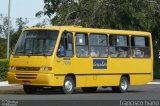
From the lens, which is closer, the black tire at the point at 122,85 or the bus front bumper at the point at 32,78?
the bus front bumper at the point at 32,78

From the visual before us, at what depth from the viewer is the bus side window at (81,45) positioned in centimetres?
2681

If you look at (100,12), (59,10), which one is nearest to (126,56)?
(100,12)

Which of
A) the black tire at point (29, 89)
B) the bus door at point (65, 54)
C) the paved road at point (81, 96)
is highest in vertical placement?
the bus door at point (65, 54)

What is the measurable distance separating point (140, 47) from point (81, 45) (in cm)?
464

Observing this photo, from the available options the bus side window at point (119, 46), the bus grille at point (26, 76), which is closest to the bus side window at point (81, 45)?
the bus side window at point (119, 46)

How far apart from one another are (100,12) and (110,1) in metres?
1.47

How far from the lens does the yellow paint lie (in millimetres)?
25422

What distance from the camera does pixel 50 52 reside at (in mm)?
25516

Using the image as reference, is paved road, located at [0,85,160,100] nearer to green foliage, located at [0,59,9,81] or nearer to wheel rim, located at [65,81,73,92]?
wheel rim, located at [65,81,73,92]

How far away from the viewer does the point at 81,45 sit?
27000 mm

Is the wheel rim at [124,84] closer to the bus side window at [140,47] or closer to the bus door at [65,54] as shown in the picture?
the bus side window at [140,47]

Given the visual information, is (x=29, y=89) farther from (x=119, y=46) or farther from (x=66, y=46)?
(x=119, y=46)

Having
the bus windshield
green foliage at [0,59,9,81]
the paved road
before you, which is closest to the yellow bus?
the bus windshield

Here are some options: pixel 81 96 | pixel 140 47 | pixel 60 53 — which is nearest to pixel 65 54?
pixel 60 53
